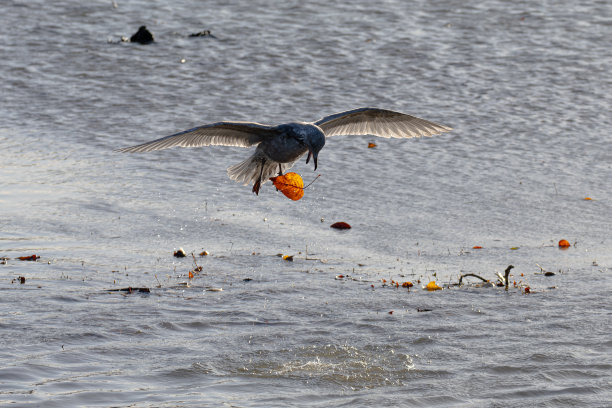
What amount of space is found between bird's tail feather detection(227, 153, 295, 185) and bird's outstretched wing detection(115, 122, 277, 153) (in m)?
0.32

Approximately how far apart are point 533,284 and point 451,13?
11.6 meters

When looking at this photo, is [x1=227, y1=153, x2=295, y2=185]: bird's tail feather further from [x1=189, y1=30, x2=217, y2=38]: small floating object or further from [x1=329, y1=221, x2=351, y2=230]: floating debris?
[x1=189, y1=30, x2=217, y2=38]: small floating object

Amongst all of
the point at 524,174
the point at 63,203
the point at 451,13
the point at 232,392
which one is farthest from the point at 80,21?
the point at 232,392

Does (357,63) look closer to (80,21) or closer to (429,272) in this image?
(80,21)

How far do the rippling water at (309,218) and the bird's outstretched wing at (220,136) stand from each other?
128 centimetres

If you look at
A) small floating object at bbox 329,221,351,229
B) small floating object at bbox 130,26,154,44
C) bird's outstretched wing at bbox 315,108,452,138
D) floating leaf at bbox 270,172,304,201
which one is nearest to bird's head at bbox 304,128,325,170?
floating leaf at bbox 270,172,304,201

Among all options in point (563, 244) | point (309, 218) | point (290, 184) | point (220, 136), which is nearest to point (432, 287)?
point (290, 184)

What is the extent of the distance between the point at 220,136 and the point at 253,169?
593 mm

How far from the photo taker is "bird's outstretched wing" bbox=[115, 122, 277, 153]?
798 centimetres

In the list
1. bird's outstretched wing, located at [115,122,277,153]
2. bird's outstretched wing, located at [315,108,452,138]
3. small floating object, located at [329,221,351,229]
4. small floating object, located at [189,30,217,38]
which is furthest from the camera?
small floating object, located at [189,30,217,38]

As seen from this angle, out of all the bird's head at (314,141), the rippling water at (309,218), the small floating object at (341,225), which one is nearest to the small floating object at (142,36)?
the rippling water at (309,218)

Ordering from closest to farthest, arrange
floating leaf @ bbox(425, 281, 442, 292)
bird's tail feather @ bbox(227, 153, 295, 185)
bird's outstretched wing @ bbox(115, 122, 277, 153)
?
bird's outstretched wing @ bbox(115, 122, 277, 153), floating leaf @ bbox(425, 281, 442, 292), bird's tail feather @ bbox(227, 153, 295, 185)

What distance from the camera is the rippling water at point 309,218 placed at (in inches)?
269

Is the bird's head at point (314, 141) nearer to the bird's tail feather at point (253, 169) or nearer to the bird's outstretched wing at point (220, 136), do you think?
the bird's outstretched wing at point (220, 136)
